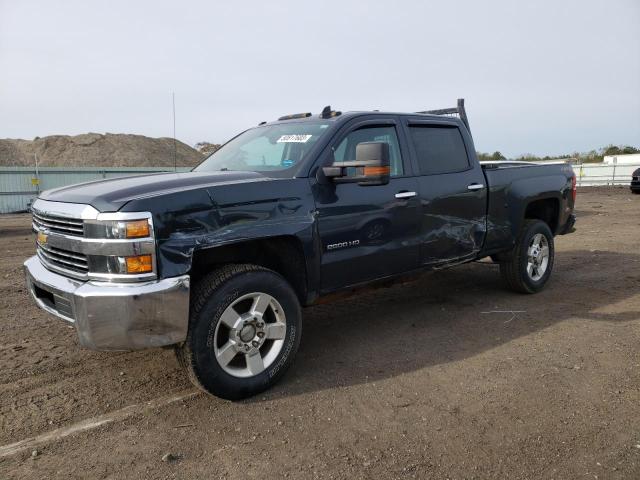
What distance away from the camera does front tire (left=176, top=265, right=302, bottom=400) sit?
323 cm

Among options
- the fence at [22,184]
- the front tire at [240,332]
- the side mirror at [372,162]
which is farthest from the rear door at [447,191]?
the fence at [22,184]

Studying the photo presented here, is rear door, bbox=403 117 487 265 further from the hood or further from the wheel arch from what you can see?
the hood

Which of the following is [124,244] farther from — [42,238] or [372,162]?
[372,162]

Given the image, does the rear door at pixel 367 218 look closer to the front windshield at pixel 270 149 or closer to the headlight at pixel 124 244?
the front windshield at pixel 270 149

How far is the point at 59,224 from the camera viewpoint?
133 inches

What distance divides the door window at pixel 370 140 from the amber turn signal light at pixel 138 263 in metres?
1.72

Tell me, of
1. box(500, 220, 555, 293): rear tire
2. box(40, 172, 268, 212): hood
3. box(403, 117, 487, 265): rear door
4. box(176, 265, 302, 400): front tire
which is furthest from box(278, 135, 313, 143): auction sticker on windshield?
box(500, 220, 555, 293): rear tire

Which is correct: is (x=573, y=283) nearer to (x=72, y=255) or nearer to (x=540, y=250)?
(x=540, y=250)

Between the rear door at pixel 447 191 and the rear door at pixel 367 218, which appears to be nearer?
the rear door at pixel 367 218

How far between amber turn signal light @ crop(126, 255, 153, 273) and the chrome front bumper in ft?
0.27

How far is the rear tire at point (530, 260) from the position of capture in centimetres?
580

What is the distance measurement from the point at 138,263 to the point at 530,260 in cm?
455

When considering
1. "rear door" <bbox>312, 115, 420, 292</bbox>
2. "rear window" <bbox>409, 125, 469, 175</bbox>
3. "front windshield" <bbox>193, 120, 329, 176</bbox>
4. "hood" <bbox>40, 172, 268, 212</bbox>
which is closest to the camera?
"hood" <bbox>40, 172, 268, 212</bbox>

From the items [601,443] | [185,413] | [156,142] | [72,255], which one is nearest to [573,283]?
[601,443]
